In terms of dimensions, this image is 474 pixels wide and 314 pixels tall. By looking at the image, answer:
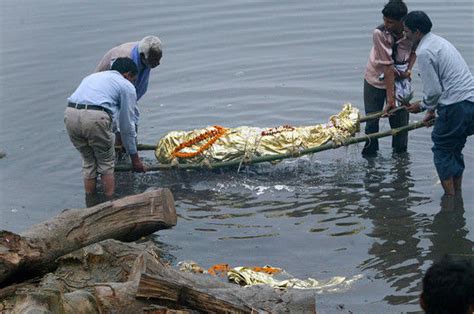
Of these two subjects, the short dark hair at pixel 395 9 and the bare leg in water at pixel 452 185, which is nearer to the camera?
the bare leg in water at pixel 452 185

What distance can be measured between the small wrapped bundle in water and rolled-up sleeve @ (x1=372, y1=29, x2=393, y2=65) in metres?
0.65

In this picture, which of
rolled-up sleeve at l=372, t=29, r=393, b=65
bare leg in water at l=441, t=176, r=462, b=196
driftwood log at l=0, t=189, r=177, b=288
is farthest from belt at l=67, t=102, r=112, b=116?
bare leg in water at l=441, t=176, r=462, b=196

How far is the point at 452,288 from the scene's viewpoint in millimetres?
3902

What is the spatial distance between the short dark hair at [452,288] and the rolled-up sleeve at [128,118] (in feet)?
19.3

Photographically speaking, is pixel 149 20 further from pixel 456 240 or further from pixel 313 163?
pixel 456 240

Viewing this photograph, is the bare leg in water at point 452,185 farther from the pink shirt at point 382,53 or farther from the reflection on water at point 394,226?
the pink shirt at point 382,53

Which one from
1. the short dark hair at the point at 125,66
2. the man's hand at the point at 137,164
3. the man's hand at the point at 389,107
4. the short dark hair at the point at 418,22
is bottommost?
the man's hand at the point at 137,164

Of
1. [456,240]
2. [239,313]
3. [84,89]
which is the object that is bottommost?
[456,240]

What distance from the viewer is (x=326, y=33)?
1634cm

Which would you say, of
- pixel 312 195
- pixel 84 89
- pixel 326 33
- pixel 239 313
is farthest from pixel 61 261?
pixel 326 33

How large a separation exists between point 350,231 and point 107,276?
3061 mm

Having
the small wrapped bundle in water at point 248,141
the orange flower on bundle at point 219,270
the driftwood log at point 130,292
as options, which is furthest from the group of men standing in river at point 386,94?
the driftwood log at point 130,292

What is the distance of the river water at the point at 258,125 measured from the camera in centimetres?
864

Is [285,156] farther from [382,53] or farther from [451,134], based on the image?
[451,134]
